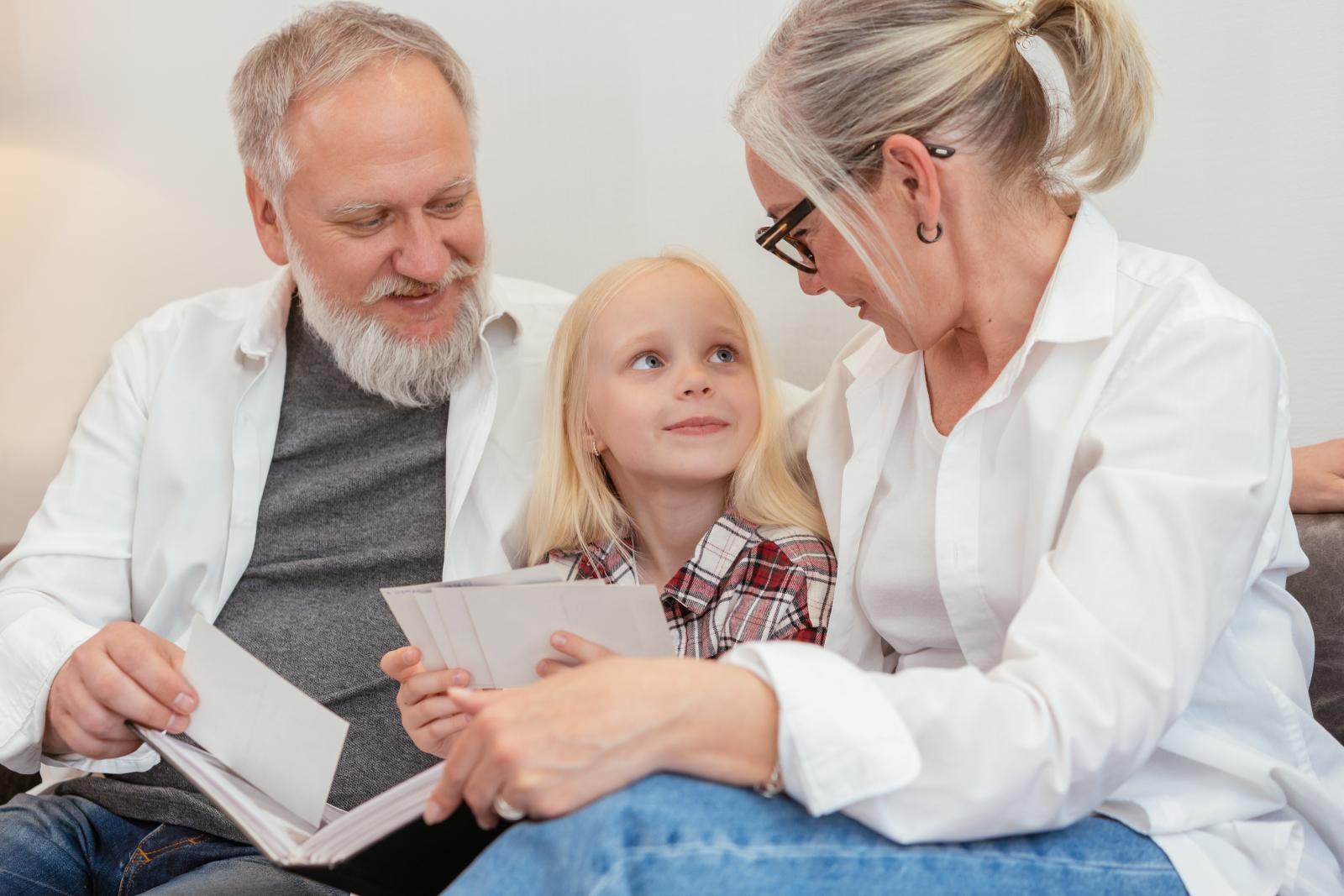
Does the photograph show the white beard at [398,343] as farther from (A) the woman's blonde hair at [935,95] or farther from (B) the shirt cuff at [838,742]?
(B) the shirt cuff at [838,742]

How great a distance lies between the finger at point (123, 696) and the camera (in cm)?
156

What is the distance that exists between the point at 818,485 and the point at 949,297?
43cm

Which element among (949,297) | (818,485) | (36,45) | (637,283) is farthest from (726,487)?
(36,45)

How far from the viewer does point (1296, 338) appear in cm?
193

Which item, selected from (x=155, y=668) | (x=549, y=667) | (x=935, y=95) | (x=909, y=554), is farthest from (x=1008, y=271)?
(x=155, y=668)

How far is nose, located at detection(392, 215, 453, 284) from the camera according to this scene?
2074 mm

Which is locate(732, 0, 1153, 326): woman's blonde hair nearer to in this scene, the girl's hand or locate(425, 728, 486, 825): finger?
the girl's hand

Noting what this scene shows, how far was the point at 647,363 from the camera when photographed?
6.57ft

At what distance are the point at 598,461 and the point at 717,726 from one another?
1082 millimetres

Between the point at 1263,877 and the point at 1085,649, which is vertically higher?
the point at 1085,649

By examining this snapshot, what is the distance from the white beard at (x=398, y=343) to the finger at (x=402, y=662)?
25.0 inches

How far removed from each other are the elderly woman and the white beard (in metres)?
0.71

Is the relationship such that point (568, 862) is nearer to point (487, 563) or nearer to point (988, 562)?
point (988, 562)

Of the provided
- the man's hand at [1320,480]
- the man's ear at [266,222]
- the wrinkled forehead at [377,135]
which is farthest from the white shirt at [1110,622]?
the man's ear at [266,222]
